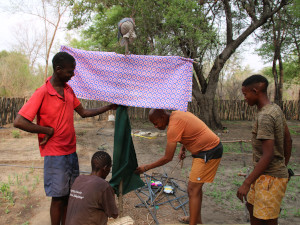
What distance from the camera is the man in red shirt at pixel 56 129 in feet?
7.29

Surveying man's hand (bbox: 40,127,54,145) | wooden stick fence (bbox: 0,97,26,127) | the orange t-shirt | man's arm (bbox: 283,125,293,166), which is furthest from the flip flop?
wooden stick fence (bbox: 0,97,26,127)

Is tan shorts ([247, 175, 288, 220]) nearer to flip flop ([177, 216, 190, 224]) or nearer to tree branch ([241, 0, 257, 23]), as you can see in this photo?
flip flop ([177, 216, 190, 224])

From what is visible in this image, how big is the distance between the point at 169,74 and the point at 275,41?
625 inches

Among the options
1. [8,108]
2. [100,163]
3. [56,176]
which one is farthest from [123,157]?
[8,108]

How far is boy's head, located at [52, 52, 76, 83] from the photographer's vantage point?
2221 millimetres

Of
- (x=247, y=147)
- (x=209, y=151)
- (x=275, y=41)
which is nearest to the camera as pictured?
(x=209, y=151)

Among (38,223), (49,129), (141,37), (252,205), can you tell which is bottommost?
(38,223)

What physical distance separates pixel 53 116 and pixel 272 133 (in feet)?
6.34

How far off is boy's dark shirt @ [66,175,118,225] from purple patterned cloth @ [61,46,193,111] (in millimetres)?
1098

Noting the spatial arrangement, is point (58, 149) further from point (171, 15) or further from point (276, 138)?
point (171, 15)

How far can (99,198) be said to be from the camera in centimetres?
201

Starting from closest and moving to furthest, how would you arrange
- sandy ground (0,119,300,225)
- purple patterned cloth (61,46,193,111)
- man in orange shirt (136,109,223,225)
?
man in orange shirt (136,109,223,225), purple patterned cloth (61,46,193,111), sandy ground (0,119,300,225)

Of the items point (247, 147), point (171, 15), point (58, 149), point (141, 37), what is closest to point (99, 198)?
point (58, 149)

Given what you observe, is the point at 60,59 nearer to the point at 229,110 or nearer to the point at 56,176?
the point at 56,176
